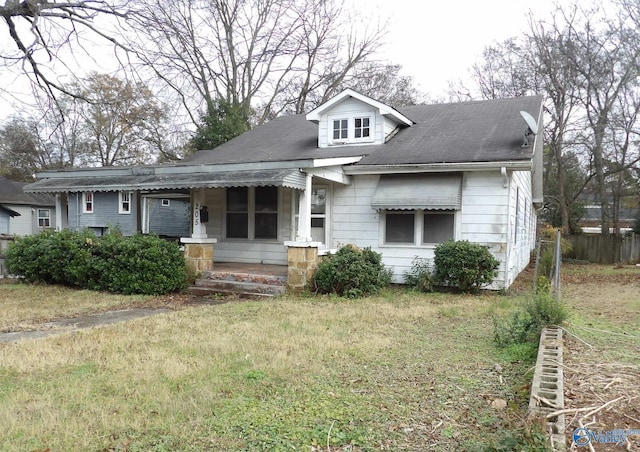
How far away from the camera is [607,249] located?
1961cm

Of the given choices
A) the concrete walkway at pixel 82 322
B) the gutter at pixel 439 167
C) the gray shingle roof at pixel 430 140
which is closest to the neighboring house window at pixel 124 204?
the gray shingle roof at pixel 430 140

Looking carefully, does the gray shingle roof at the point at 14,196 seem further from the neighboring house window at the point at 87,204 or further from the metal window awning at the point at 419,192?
the metal window awning at the point at 419,192

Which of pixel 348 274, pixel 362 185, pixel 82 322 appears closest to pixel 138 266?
pixel 82 322

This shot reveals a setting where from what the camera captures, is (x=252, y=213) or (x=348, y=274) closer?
(x=348, y=274)

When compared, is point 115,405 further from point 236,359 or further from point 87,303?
point 87,303

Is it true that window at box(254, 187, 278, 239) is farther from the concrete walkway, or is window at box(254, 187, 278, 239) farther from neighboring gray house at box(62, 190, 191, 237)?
neighboring gray house at box(62, 190, 191, 237)

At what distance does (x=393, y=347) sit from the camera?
17.3 ft

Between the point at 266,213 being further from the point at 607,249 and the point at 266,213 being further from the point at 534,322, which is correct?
the point at 607,249

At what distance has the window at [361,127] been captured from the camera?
12.4 m

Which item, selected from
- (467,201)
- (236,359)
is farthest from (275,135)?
(236,359)

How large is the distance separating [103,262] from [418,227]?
729 cm

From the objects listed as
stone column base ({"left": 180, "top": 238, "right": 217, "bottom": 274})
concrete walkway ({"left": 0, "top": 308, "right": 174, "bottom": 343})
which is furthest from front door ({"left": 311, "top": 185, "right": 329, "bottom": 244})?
concrete walkway ({"left": 0, "top": 308, "right": 174, "bottom": 343})

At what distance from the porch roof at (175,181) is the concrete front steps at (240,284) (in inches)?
82.6

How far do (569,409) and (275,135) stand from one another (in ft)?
44.2
